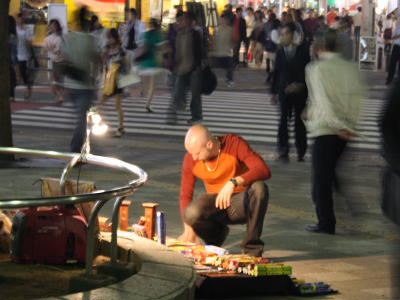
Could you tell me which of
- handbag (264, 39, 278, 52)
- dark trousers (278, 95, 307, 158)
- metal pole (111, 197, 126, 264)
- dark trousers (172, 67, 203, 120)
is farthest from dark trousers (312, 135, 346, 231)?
handbag (264, 39, 278, 52)

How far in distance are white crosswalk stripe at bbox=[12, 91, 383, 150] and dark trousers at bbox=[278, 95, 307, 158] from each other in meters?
1.33

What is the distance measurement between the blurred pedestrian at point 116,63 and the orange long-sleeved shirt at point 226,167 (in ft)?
25.5

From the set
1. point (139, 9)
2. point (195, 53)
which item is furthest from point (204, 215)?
point (139, 9)

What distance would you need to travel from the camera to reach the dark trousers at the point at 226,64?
26188 millimetres

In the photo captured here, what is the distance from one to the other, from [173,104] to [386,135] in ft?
46.4

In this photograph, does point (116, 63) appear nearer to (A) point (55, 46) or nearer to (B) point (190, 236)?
(A) point (55, 46)

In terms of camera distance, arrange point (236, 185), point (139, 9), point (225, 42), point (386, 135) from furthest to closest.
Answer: point (139, 9) → point (225, 42) → point (236, 185) → point (386, 135)

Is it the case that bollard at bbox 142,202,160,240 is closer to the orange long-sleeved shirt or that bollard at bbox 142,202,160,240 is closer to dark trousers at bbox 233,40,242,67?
the orange long-sleeved shirt

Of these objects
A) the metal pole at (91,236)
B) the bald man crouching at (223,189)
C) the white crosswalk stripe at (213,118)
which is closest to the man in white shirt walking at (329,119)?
the bald man crouching at (223,189)

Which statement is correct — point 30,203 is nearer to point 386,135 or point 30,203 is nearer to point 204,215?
point 386,135

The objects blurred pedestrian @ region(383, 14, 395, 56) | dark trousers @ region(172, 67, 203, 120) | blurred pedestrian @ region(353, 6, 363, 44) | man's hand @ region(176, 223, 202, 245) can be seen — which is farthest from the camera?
blurred pedestrian @ region(353, 6, 363, 44)

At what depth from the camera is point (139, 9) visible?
98.3 ft

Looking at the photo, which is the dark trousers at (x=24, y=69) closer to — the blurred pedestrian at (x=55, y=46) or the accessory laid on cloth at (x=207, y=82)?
the blurred pedestrian at (x=55, y=46)

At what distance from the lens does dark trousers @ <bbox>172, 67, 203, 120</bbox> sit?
17.4m
